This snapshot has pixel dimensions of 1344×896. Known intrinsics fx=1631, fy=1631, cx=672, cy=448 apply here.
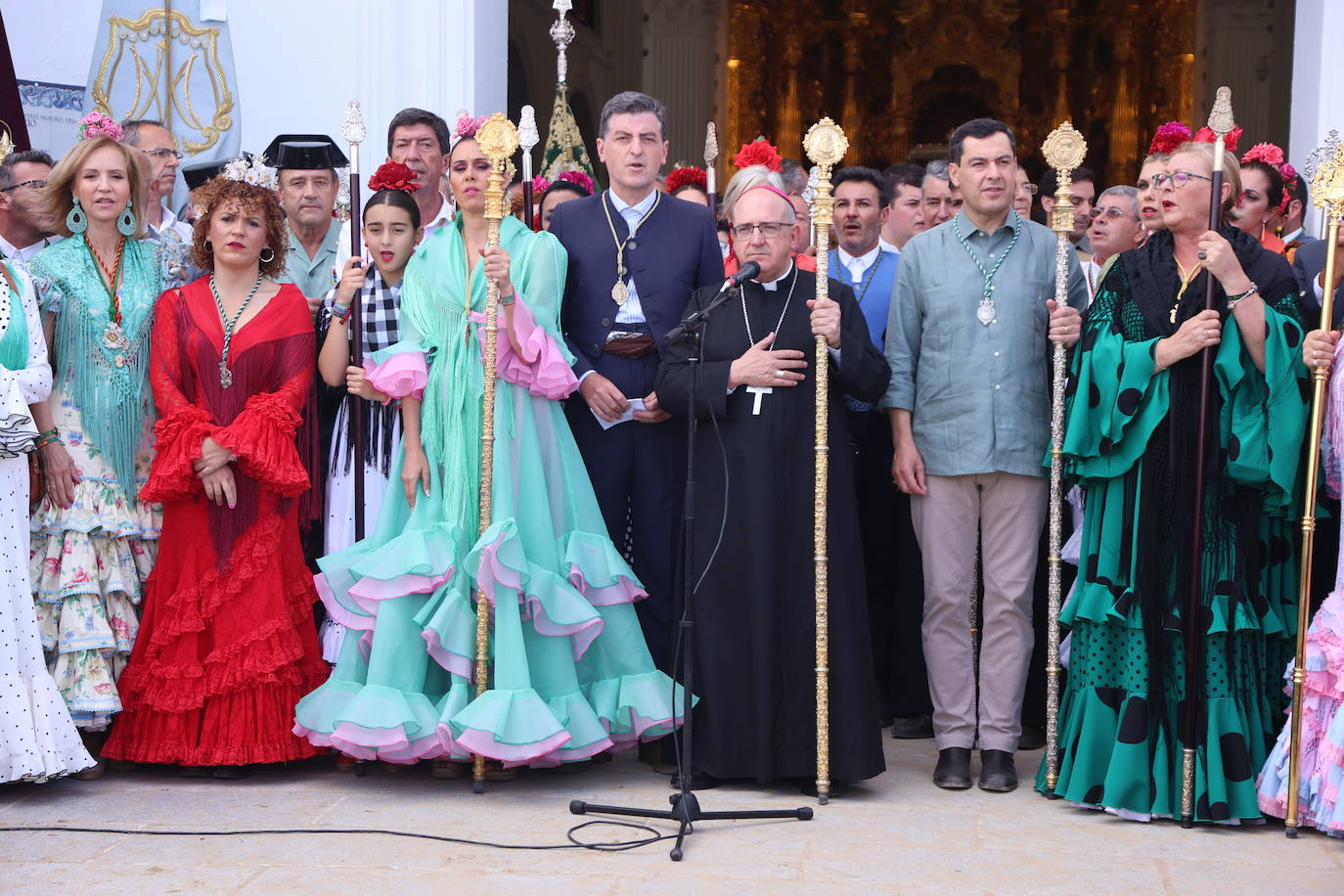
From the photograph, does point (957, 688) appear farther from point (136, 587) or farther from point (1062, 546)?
point (136, 587)

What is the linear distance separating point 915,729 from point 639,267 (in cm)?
209

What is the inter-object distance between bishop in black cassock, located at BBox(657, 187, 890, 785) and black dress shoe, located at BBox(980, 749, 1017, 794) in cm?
37

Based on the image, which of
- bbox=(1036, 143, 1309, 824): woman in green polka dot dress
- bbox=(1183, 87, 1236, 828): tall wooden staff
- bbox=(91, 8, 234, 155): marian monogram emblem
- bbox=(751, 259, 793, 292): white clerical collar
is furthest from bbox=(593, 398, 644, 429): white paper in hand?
bbox=(91, 8, 234, 155): marian monogram emblem

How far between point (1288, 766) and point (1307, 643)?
0.37 meters

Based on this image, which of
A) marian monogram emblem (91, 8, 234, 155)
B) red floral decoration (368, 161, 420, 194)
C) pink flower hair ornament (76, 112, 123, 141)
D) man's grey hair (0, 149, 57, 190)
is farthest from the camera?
marian monogram emblem (91, 8, 234, 155)

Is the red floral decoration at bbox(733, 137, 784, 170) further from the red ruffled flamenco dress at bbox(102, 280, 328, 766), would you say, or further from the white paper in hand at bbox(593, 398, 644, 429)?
the red ruffled flamenco dress at bbox(102, 280, 328, 766)

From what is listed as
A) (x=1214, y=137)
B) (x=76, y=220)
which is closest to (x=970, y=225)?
(x=1214, y=137)

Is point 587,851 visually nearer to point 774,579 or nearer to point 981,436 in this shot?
point 774,579

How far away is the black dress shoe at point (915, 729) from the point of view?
6.20 meters

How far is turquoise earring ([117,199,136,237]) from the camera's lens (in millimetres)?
5645

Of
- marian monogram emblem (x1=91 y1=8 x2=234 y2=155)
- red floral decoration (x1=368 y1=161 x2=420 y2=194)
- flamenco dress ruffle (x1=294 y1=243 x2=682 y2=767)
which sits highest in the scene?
marian monogram emblem (x1=91 y1=8 x2=234 y2=155)

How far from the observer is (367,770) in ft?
18.0

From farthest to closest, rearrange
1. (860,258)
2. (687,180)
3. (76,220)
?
(687,180) < (860,258) < (76,220)

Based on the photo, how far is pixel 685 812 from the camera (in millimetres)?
4648
